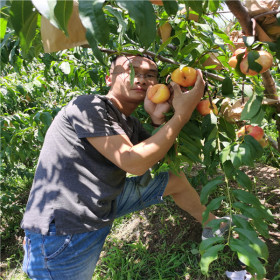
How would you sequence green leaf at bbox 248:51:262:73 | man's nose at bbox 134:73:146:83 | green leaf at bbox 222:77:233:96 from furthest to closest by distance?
man's nose at bbox 134:73:146:83 → green leaf at bbox 222:77:233:96 → green leaf at bbox 248:51:262:73

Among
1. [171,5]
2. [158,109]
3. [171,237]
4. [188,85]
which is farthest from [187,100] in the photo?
[171,237]

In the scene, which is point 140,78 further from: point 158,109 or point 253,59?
point 253,59

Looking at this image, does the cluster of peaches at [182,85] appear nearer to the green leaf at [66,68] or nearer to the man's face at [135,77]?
the man's face at [135,77]

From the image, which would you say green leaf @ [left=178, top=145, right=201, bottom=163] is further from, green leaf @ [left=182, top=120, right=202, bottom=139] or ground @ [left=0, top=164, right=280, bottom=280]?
ground @ [left=0, top=164, right=280, bottom=280]

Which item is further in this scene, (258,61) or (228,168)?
(228,168)

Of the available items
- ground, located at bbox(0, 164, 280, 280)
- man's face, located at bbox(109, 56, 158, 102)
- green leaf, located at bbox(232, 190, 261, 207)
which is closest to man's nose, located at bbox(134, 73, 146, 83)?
man's face, located at bbox(109, 56, 158, 102)

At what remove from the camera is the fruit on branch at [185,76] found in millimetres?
1273

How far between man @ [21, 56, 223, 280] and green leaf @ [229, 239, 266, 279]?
22.3 inches

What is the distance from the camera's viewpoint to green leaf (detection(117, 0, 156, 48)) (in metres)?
0.57

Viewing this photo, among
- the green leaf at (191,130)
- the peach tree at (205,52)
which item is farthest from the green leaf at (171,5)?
the green leaf at (191,130)

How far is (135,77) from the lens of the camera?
60.2 inches

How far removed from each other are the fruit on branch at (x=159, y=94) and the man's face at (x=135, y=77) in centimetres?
15

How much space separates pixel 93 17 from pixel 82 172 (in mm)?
1103

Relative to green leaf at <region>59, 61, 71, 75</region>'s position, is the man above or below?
below
